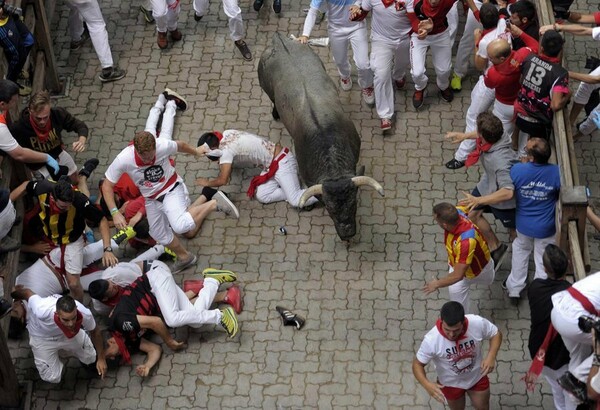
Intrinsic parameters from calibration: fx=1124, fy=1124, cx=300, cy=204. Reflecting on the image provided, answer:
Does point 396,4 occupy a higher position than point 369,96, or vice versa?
point 396,4

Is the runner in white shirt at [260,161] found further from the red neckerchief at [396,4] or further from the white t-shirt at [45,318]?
the white t-shirt at [45,318]

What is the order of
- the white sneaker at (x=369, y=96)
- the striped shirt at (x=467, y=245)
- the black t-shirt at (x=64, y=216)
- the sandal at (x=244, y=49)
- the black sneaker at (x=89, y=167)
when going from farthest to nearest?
1. the sandal at (x=244, y=49)
2. the white sneaker at (x=369, y=96)
3. the black sneaker at (x=89, y=167)
4. the black t-shirt at (x=64, y=216)
5. the striped shirt at (x=467, y=245)

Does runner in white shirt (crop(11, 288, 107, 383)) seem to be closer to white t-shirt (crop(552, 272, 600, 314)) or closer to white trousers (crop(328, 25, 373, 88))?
white t-shirt (crop(552, 272, 600, 314))

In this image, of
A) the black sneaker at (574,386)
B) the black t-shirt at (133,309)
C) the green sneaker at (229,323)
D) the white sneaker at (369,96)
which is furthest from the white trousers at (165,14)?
the black sneaker at (574,386)

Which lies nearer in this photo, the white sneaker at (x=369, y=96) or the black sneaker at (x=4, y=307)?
the black sneaker at (x=4, y=307)

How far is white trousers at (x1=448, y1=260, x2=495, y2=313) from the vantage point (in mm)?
11680

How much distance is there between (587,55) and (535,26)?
2.08 meters

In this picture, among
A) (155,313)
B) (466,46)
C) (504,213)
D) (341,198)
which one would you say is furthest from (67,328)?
(466,46)

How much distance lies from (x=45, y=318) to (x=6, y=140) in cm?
217

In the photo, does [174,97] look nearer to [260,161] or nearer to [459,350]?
[260,161]

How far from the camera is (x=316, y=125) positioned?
13797mm

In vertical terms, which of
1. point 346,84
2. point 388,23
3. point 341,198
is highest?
point 388,23

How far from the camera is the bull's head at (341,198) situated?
13008 mm

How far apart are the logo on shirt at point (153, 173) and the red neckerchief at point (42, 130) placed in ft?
4.33
